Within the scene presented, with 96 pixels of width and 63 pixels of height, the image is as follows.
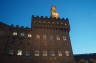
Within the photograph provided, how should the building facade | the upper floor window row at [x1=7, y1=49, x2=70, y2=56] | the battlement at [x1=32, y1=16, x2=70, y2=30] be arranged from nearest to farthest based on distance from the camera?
the building facade
the upper floor window row at [x1=7, y1=49, x2=70, y2=56]
the battlement at [x1=32, y1=16, x2=70, y2=30]

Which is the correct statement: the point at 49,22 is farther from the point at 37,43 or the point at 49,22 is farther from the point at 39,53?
the point at 39,53

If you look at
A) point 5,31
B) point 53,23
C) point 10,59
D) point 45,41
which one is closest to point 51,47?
point 45,41

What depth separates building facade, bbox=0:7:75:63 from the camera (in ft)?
106

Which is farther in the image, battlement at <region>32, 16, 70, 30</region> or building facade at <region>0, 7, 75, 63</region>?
battlement at <region>32, 16, 70, 30</region>

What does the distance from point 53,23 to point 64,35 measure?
18.5ft

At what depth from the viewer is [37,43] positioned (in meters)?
34.9

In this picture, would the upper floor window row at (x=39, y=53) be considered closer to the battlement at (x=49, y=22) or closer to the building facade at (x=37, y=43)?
the building facade at (x=37, y=43)

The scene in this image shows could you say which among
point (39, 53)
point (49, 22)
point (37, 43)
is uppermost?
point (49, 22)

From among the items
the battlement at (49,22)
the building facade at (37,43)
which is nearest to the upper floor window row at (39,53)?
the building facade at (37,43)

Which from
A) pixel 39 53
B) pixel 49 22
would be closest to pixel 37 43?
pixel 39 53

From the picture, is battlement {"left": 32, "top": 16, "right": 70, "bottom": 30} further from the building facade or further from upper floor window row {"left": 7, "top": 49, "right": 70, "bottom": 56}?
upper floor window row {"left": 7, "top": 49, "right": 70, "bottom": 56}

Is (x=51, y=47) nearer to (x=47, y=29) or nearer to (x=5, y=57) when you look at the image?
(x=47, y=29)

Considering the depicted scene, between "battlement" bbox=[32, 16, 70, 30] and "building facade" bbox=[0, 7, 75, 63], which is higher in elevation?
"battlement" bbox=[32, 16, 70, 30]

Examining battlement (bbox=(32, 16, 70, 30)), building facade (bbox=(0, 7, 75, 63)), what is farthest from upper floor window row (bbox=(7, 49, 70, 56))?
battlement (bbox=(32, 16, 70, 30))
